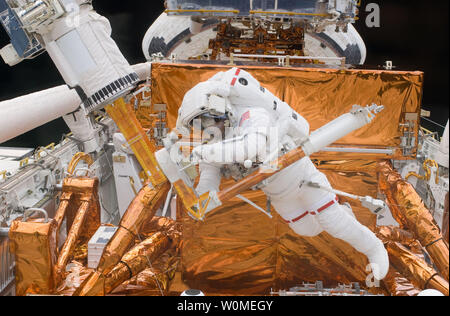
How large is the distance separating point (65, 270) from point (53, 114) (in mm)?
1136

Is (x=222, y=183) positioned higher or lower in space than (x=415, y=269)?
higher

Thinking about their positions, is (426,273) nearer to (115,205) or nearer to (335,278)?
(335,278)

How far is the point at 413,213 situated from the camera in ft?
7.63

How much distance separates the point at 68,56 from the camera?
184cm

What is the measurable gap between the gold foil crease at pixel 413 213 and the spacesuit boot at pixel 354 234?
0.25 m

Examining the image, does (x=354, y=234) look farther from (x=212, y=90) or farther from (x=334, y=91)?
(x=212, y=90)

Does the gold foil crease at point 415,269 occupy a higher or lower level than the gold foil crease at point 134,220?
lower

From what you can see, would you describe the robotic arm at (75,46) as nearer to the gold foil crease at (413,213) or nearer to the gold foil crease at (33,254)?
the gold foil crease at (33,254)

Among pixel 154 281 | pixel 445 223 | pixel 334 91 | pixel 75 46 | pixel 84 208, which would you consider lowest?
pixel 154 281

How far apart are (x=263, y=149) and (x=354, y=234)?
2.39 feet

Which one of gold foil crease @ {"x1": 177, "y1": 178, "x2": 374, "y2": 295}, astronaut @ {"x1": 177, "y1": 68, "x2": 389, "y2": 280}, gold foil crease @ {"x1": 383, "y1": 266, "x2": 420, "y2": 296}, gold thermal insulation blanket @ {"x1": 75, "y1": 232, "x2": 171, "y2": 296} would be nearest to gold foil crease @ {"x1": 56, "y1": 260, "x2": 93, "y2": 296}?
gold thermal insulation blanket @ {"x1": 75, "y1": 232, "x2": 171, "y2": 296}

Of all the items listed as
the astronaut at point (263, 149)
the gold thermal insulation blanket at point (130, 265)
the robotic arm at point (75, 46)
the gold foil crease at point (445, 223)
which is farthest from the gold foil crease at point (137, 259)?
the gold foil crease at point (445, 223)

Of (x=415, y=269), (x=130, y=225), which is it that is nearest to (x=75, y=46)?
(x=130, y=225)

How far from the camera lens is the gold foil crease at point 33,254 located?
6.83ft
